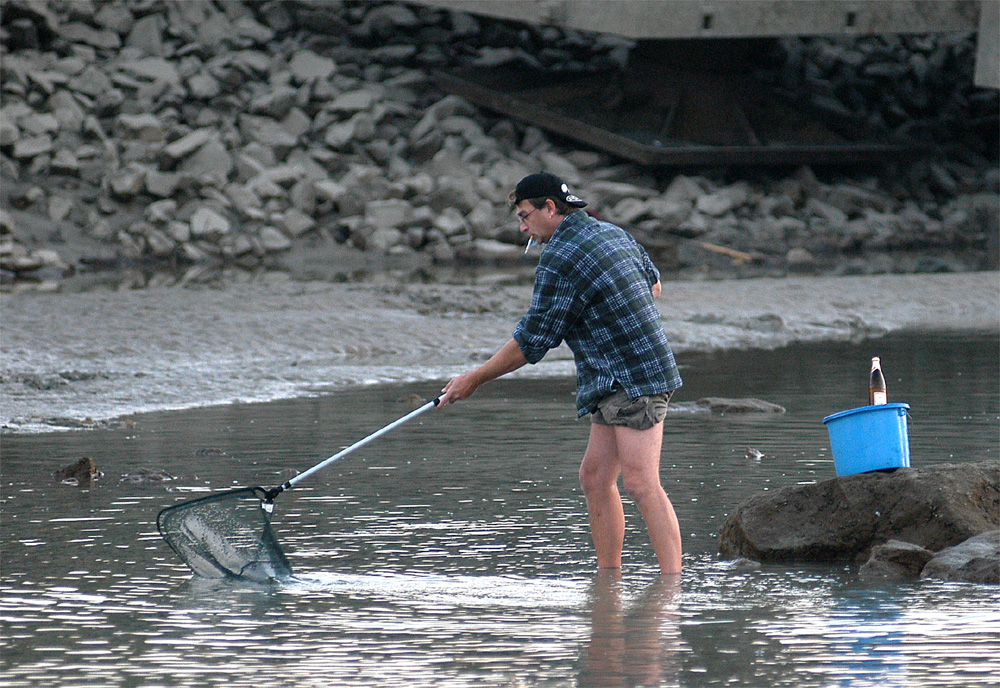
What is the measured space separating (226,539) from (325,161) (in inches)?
773

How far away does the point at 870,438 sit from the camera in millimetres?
5816

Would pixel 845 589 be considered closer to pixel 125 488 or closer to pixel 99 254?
pixel 125 488

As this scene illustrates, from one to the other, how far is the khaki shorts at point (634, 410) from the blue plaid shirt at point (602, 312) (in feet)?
0.11

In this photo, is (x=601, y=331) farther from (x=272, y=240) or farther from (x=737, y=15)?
(x=737, y=15)

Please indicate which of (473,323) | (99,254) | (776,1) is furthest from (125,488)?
(776,1)

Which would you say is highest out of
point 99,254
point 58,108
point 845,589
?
point 58,108

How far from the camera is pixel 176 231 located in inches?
862

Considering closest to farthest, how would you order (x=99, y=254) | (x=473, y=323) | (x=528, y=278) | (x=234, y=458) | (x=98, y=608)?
(x=98, y=608) → (x=234, y=458) → (x=473, y=323) → (x=528, y=278) → (x=99, y=254)

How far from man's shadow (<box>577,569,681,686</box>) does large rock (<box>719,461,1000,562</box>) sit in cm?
58

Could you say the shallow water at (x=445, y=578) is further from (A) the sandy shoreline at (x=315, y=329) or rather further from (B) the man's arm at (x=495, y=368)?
(A) the sandy shoreline at (x=315, y=329)

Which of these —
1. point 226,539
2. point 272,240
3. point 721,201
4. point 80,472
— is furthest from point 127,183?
point 226,539

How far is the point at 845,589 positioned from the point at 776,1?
19.3 meters

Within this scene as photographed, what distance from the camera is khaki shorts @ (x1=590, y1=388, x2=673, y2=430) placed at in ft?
17.7

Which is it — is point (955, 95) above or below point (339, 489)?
above
